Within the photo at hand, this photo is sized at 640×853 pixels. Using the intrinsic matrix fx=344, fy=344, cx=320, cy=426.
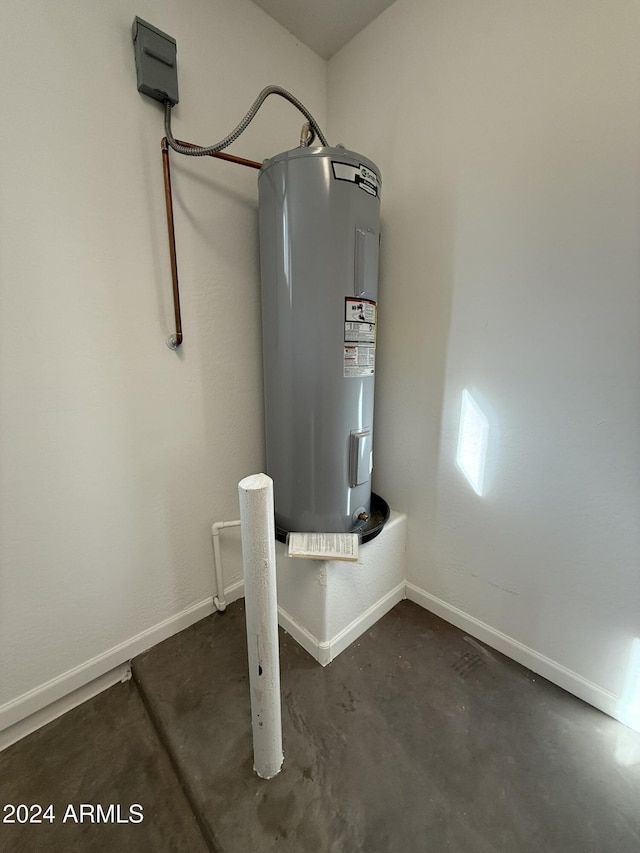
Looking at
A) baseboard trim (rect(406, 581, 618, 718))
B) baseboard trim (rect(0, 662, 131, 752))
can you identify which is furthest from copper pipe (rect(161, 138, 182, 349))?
baseboard trim (rect(406, 581, 618, 718))

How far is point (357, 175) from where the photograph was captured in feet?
3.58

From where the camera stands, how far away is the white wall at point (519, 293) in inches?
37.3

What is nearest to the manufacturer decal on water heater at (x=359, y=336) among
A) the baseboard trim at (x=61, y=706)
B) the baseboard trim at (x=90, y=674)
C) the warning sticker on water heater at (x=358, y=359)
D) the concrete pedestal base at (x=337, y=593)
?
the warning sticker on water heater at (x=358, y=359)

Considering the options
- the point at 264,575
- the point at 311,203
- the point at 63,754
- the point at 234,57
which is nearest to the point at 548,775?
the point at 264,575

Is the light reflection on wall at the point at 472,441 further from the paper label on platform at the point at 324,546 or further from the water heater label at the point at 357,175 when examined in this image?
the water heater label at the point at 357,175

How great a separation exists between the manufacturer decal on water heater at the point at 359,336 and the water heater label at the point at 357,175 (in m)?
0.35

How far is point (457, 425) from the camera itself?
1.32m

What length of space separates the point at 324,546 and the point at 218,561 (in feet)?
1.71

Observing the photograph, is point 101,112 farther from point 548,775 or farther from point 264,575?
point 548,775

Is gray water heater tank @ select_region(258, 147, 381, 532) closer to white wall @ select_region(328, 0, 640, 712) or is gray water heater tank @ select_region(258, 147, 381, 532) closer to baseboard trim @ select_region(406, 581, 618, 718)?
white wall @ select_region(328, 0, 640, 712)

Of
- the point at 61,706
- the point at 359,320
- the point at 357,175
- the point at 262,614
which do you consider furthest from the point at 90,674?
the point at 357,175

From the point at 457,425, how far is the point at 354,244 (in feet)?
2.46

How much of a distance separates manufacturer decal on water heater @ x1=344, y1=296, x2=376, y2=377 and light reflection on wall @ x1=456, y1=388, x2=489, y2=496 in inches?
15.8

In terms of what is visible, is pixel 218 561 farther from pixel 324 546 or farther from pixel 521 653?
pixel 521 653
